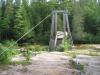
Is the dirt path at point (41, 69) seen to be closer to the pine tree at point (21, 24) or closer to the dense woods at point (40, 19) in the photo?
the dense woods at point (40, 19)

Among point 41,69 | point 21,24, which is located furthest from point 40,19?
point 41,69

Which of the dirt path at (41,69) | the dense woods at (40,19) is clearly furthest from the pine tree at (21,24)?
the dirt path at (41,69)

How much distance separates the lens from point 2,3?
33.6 m

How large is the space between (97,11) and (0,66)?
2407 cm

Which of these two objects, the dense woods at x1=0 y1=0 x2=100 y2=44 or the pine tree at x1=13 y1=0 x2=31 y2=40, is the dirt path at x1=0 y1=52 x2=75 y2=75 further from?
the pine tree at x1=13 y1=0 x2=31 y2=40

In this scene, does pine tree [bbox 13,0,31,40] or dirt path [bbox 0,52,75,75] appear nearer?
dirt path [bbox 0,52,75,75]

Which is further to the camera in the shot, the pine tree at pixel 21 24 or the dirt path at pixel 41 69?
the pine tree at pixel 21 24

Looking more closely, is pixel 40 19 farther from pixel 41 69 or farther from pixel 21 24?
pixel 41 69

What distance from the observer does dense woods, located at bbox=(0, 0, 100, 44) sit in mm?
29141

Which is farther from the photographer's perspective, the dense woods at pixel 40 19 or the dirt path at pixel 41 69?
the dense woods at pixel 40 19

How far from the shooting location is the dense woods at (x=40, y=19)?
2914cm

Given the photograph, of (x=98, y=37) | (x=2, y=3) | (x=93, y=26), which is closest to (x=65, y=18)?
(x=98, y=37)

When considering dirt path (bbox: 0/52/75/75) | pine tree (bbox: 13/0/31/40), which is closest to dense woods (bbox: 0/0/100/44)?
pine tree (bbox: 13/0/31/40)

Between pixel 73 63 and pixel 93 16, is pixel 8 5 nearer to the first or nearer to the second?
pixel 93 16
